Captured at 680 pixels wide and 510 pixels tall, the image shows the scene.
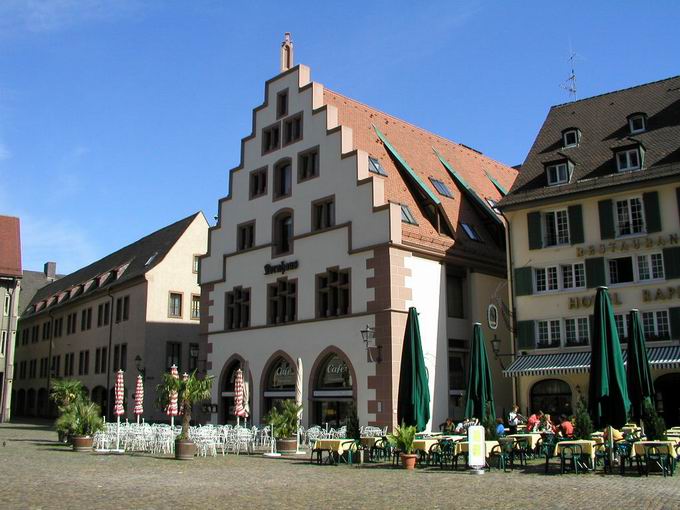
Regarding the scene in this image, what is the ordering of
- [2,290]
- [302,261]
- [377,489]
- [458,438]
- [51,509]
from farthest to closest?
[2,290] < [302,261] < [458,438] < [377,489] < [51,509]

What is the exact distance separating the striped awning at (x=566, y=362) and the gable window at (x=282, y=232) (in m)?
10.9

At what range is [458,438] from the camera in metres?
21.0

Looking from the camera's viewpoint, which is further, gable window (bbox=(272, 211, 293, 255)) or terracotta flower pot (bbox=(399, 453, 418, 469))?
gable window (bbox=(272, 211, 293, 255))

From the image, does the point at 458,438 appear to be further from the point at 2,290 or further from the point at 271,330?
the point at 2,290

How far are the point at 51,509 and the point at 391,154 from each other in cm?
2525

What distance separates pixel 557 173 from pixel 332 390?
12211 mm

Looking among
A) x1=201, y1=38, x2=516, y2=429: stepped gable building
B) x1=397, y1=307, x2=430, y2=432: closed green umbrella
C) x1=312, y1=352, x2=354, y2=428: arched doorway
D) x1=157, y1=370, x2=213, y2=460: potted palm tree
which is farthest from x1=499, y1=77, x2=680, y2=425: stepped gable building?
x1=157, y1=370, x2=213, y2=460: potted palm tree

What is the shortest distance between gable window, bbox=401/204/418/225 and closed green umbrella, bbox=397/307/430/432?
8.49 m

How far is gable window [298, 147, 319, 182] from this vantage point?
109ft

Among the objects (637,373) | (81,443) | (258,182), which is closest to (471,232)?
(258,182)

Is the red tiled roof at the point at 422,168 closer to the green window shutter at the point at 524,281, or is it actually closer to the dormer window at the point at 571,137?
the green window shutter at the point at 524,281

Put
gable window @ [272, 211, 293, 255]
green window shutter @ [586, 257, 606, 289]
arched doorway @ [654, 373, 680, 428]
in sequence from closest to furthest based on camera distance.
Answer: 1. arched doorway @ [654, 373, 680, 428]
2. green window shutter @ [586, 257, 606, 289]
3. gable window @ [272, 211, 293, 255]

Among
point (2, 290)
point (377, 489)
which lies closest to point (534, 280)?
point (377, 489)

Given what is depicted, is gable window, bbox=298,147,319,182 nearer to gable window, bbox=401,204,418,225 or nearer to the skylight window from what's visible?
gable window, bbox=401,204,418,225
